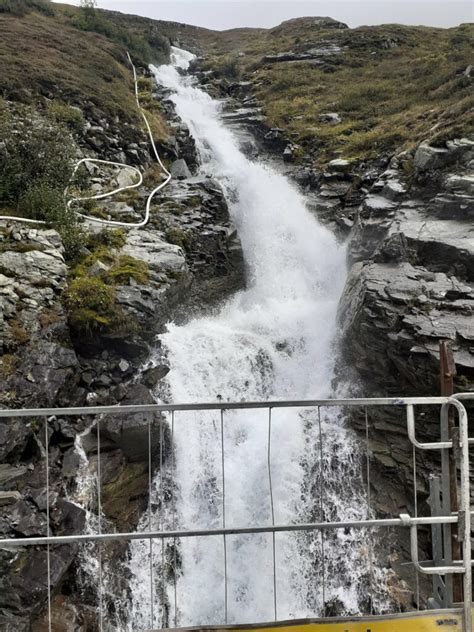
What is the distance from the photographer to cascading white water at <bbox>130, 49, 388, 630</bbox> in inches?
294

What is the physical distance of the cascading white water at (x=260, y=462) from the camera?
748 centimetres

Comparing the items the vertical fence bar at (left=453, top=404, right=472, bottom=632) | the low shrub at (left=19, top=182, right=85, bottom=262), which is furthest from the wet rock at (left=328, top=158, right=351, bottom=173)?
the vertical fence bar at (left=453, top=404, right=472, bottom=632)

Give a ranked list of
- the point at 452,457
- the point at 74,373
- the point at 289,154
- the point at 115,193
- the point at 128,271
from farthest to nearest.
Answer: the point at 289,154 → the point at 115,193 → the point at 128,271 → the point at 74,373 → the point at 452,457

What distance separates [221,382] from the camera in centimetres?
1012

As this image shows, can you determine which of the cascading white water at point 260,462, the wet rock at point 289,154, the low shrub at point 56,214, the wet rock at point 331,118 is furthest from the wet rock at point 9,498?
→ the wet rock at point 331,118

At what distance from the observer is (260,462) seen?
880 cm

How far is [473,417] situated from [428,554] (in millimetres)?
2619

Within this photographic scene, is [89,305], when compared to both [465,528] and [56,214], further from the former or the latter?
[465,528]

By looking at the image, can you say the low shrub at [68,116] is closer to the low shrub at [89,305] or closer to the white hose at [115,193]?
the white hose at [115,193]

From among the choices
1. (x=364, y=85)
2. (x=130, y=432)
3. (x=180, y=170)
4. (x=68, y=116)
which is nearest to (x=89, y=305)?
(x=130, y=432)

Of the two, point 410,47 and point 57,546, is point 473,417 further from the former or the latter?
point 410,47

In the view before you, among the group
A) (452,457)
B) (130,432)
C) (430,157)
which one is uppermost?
(430,157)

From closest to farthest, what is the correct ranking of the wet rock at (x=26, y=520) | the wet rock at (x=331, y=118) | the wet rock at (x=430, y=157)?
the wet rock at (x=26, y=520), the wet rock at (x=430, y=157), the wet rock at (x=331, y=118)

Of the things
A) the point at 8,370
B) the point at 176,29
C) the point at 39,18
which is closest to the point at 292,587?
the point at 8,370
